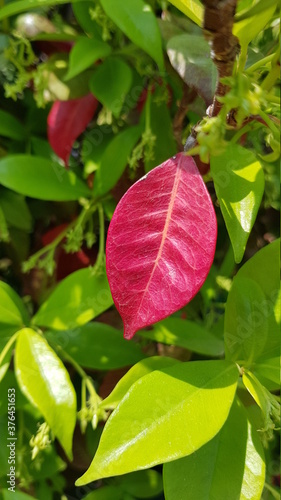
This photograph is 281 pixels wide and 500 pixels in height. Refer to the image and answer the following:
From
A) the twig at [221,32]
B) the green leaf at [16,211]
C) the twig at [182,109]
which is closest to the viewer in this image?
the twig at [221,32]

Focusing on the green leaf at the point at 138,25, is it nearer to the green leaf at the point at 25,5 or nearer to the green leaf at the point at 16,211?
the green leaf at the point at 25,5

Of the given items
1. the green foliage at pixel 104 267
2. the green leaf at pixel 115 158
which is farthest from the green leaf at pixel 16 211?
the green leaf at pixel 115 158

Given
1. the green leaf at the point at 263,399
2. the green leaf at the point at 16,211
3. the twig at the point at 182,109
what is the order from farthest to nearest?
the green leaf at the point at 16,211
the twig at the point at 182,109
the green leaf at the point at 263,399

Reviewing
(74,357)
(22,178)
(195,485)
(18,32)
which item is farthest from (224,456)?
(18,32)

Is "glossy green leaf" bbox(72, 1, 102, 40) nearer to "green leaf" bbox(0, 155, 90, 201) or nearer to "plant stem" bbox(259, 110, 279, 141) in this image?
"green leaf" bbox(0, 155, 90, 201)

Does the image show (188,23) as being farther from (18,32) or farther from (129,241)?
(129,241)

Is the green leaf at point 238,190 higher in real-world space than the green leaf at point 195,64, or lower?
lower

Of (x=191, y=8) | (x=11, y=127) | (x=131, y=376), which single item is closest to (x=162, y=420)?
(x=131, y=376)
